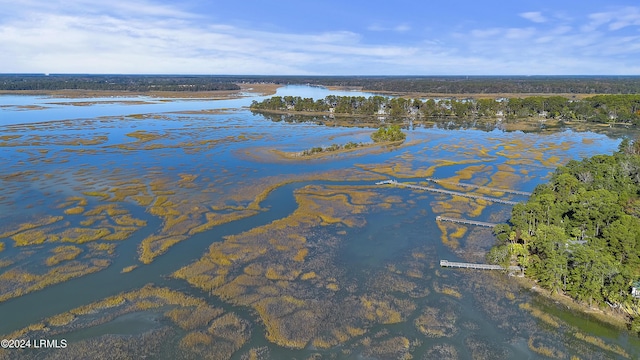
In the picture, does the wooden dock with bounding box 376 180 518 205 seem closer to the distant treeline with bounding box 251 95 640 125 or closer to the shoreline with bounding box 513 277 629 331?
the shoreline with bounding box 513 277 629 331

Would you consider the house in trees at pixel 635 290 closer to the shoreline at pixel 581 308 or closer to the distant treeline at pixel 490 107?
the shoreline at pixel 581 308

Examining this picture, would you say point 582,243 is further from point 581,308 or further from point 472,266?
point 472,266

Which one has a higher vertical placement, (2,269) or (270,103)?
(270,103)

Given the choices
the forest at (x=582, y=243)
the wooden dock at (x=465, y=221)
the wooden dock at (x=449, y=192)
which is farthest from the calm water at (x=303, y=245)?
the forest at (x=582, y=243)

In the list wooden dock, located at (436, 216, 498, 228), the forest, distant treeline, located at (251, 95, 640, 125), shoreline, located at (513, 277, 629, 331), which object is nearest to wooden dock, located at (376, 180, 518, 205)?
the forest

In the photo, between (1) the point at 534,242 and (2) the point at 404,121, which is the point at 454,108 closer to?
(2) the point at 404,121

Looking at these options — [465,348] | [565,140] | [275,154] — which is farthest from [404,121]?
[465,348]
